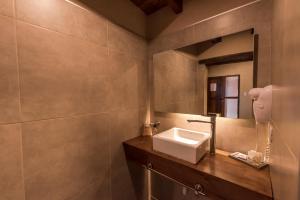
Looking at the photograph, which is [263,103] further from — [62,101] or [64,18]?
[64,18]

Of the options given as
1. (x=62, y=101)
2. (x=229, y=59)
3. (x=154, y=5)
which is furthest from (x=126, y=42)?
(x=229, y=59)

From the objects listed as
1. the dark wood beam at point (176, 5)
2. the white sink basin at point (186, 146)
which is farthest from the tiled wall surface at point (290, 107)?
the dark wood beam at point (176, 5)

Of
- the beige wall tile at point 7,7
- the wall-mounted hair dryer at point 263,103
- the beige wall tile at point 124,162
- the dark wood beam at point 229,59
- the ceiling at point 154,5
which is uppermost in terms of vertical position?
the ceiling at point 154,5

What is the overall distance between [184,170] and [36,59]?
1163 millimetres

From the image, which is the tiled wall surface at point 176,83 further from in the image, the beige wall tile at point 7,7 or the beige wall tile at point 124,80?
the beige wall tile at point 7,7

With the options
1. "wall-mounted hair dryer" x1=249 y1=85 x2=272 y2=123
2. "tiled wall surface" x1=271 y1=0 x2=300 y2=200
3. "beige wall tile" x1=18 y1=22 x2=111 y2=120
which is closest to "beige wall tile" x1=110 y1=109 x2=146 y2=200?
"beige wall tile" x1=18 y1=22 x2=111 y2=120

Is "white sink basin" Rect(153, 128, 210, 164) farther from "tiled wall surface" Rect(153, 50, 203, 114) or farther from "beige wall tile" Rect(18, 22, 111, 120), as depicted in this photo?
"beige wall tile" Rect(18, 22, 111, 120)

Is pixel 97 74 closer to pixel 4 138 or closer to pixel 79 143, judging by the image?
pixel 79 143

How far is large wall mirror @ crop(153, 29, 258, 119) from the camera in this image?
1.06 metres

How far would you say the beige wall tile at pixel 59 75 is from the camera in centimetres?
83

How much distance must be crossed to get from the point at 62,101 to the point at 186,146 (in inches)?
35.5

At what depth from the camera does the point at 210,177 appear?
0.88 m

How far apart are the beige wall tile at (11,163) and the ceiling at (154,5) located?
1.48 metres

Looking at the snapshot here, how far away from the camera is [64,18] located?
0.98 metres
